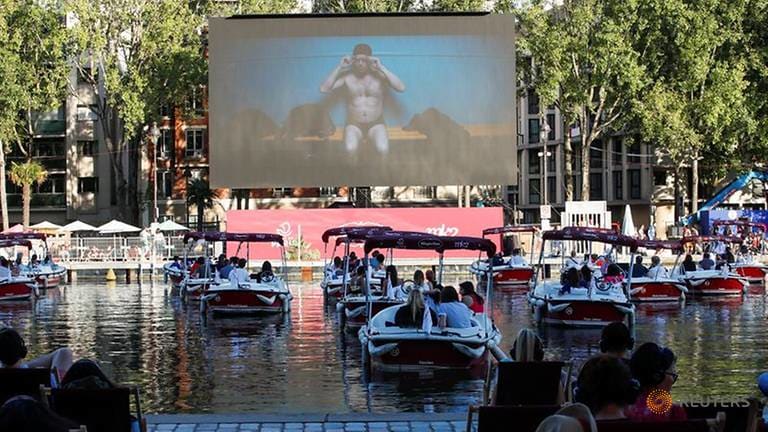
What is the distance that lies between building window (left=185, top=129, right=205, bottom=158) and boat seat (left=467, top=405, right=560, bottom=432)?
261 ft

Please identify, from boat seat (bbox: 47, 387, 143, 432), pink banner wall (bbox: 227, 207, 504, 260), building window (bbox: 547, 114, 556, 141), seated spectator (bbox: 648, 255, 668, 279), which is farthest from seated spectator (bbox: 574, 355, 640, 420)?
building window (bbox: 547, 114, 556, 141)

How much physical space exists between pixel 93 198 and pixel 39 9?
21.0m

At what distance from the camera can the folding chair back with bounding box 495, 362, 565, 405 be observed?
11.5m

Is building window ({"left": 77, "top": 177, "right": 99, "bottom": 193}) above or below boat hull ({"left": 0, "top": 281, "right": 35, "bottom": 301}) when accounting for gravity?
above

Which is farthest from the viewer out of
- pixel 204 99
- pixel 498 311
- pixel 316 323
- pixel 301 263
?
pixel 204 99

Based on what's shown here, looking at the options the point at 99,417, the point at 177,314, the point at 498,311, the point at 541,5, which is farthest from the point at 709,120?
the point at 99,417

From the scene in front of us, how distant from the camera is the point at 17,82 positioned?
69.7 metres

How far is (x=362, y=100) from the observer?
6106cm

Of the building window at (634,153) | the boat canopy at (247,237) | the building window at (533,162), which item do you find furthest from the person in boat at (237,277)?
the building window at (533,162)

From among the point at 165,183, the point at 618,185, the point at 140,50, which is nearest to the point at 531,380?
the point at 140,50

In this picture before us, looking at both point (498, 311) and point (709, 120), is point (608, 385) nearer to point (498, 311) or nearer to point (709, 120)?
point (498, 311)

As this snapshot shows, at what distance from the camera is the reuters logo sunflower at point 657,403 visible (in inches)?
297

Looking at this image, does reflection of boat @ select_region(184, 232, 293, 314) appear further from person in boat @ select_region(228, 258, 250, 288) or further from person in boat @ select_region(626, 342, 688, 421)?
person in boat @ select_region(626, 342, 688, 421)

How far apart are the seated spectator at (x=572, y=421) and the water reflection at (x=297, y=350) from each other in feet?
30.3
